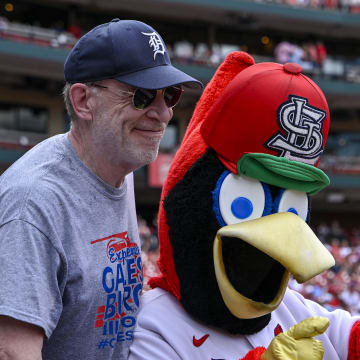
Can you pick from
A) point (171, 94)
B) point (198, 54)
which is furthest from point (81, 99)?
point (198, 54)

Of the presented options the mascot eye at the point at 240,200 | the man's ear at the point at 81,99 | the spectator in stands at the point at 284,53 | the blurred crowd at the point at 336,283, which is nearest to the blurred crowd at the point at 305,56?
the spectator in stands at the point at 284,53

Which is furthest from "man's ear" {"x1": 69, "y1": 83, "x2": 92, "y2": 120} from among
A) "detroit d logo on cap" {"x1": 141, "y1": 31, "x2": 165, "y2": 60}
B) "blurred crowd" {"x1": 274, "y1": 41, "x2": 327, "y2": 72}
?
"blurred crowd" {"x1": 274, "y1": 41, "x2": 327, "y2": 72}

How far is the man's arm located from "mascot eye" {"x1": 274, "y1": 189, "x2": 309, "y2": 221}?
0.77 m

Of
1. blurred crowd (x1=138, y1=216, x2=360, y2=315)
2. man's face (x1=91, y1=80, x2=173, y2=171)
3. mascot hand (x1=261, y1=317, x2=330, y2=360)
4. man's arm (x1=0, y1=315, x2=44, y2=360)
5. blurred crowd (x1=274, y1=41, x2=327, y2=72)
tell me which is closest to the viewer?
man's arm (x1=0, y1=315, x2=44, y2=360)

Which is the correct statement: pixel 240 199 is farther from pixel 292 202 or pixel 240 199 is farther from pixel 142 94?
pixel 142 94

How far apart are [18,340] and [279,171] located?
0.83 meters

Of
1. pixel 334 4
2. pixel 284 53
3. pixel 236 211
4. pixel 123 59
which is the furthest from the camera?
pixel 334 4

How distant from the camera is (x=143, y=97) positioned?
1610 mm

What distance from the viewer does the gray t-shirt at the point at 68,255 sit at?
1351 millimetres

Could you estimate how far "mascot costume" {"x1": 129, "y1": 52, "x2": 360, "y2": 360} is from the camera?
166 centimetres

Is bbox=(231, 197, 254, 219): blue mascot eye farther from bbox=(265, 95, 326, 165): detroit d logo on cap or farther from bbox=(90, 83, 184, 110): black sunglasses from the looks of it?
bbox=(90, 83, 184, 110): black sunglasses

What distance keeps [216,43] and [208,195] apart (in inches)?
603

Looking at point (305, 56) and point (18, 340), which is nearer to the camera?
point (18, 340)

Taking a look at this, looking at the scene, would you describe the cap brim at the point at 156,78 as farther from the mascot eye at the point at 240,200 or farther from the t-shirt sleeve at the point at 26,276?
the t-shirt sleeve at the point at 26,276
